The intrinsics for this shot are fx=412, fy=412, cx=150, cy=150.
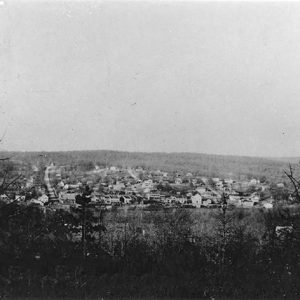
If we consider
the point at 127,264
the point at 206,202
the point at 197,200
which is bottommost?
the point at 127,264

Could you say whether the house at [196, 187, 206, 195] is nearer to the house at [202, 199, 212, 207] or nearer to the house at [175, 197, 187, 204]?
the house at [202, 199, 212, 207]

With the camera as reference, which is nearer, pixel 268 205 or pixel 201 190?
pixel 268 205

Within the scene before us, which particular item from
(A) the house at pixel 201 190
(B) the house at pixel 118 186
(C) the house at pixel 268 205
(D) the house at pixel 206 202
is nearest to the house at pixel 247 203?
(C) the house at pixel 268 205

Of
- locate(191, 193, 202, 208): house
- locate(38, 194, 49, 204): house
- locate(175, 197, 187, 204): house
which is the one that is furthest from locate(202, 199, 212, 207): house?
locate(38, 194, 49, 204): house

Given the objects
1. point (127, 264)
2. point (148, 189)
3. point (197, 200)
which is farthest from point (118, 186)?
Answer: point (127, 264)

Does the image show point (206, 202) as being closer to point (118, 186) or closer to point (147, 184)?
point (147, 184)

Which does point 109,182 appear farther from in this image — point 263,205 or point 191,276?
point 191,276
